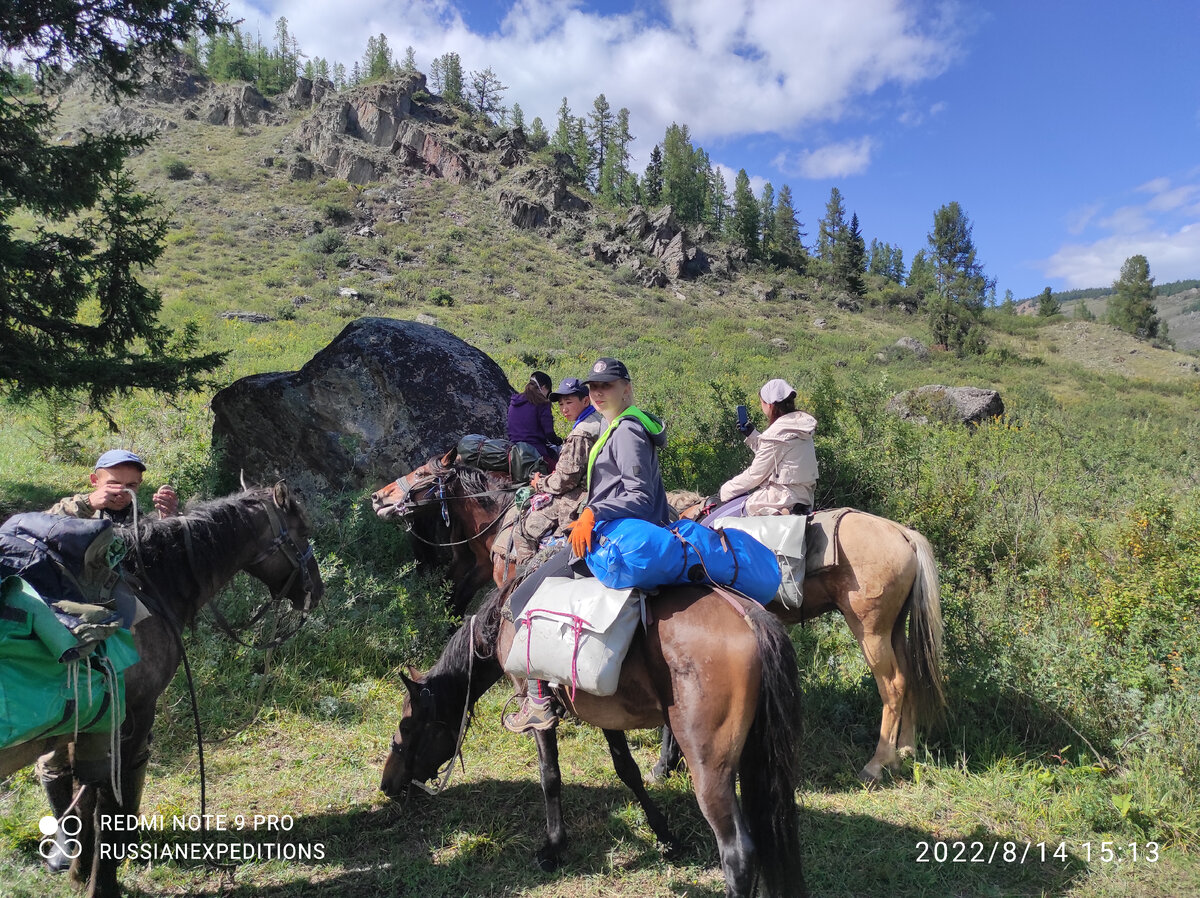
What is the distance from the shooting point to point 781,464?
525 cm

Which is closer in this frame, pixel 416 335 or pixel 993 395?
pixel 416 335

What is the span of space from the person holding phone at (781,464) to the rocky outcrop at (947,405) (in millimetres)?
10621

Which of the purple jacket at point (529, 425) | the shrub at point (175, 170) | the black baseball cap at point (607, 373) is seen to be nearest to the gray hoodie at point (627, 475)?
the black baseball cap at point (607, 373)

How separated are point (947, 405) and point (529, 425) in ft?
41.4

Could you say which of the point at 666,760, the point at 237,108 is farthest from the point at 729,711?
the point at 237,108

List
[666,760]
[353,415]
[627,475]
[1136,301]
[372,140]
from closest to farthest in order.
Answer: [627,475] → [666,760] → [353,415] → [1136,301] → [372,140]

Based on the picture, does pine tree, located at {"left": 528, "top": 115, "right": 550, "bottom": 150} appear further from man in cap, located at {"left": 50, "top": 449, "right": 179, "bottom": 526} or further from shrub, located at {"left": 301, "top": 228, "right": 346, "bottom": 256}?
man in cap, located at {"left": 50, "top": 449, "right": 179, "bottom": 526}

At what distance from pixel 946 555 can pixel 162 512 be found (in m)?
7.90

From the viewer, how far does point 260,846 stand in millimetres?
3926

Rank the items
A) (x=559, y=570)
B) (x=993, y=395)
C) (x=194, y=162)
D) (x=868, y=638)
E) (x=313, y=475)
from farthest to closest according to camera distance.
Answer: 1. (x=194, y=162)
2. (x=993, y=395)
3. (x=313, y=475)
4. (x=868, y=638)
5. (x=559, y=570)

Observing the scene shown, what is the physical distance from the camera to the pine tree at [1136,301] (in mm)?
53812

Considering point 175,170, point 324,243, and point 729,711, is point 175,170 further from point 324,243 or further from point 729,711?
point 729,711

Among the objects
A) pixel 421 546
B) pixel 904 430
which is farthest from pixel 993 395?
pixel 421 546

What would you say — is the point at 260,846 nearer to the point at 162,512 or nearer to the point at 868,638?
the point at 162,512
